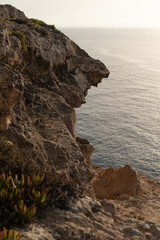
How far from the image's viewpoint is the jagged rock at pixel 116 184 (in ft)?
76.8

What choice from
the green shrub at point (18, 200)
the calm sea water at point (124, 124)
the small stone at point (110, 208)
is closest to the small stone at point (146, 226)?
the small stone at point (110, 208)

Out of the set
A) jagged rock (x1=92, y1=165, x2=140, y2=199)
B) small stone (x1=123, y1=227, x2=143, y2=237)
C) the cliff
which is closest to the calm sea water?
jagged rock (x1=92, y1=165, x2=140, y2=199)

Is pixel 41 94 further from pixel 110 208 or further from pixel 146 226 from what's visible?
pixel 146 226

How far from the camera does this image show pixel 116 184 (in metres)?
24.7

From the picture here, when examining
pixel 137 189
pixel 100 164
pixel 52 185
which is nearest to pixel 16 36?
pixel 52 185

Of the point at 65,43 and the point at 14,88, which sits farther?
the point at 65,43

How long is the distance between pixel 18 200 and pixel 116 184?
18.5 metres

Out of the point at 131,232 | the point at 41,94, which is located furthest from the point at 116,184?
the point at 41,94

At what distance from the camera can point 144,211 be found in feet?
59.9

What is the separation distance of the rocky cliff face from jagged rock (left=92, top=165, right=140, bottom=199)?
35.6 feet

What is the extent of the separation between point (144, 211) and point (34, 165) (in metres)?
12.4

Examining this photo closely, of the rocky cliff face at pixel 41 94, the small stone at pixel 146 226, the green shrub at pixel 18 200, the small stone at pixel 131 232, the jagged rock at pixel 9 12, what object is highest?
the jagged rock at pixel 9 12

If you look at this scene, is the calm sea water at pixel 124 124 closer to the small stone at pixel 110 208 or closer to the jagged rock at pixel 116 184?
the jagged rock at pixel 116 184

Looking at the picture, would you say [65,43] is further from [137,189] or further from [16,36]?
[137,189]
